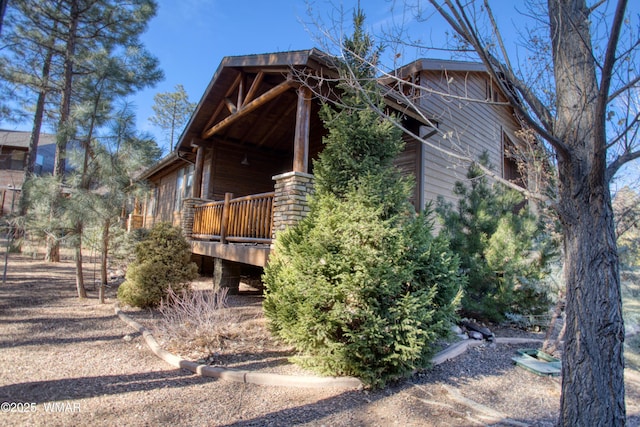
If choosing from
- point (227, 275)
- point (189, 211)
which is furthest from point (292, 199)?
point (189, 211)

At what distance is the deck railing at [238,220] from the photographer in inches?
248

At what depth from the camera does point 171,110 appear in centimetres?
2986

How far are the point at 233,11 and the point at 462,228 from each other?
23.5 ft

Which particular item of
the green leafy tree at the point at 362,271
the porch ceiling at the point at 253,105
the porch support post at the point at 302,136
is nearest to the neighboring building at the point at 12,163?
the porch ceiling at the point at 253,105

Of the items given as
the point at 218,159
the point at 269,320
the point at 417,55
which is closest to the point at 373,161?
the point at 417,55

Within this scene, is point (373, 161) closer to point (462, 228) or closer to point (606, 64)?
point (606, 64)

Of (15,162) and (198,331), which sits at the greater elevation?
(15,162)

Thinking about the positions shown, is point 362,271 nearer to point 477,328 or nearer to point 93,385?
point 93,385

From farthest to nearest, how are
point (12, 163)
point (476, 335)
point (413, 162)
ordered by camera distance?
point (12, 163) < point (413, 162) < point (476, 335)

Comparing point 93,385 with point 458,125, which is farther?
point 458,125

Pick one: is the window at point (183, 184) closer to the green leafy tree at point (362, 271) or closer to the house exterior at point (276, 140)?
the house exterior at point (276, 140)

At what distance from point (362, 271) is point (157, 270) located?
4.26 meters

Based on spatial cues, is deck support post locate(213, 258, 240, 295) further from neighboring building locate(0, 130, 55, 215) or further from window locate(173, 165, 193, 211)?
Result: neighboring building locate(0, 130, 55, 215)

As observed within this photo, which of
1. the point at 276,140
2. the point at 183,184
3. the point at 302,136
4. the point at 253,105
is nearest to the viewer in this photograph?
the point at 302,136
